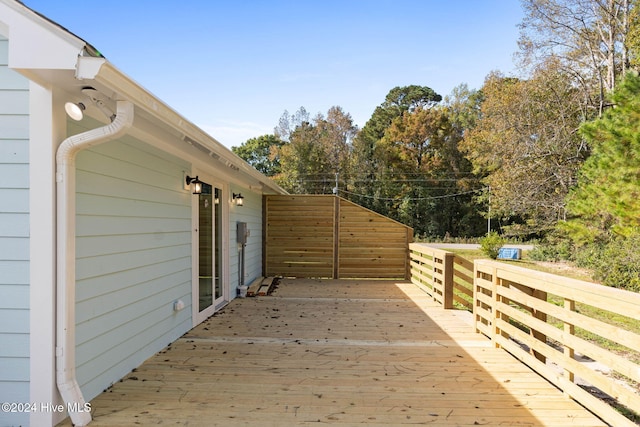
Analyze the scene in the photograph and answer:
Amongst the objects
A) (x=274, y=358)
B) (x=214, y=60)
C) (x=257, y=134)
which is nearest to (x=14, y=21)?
(x=274, y=358)

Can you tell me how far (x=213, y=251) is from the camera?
5426 millimetres

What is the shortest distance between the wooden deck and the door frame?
9.2 inches

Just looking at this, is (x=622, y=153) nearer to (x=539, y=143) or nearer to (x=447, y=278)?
(x=447, y=278)

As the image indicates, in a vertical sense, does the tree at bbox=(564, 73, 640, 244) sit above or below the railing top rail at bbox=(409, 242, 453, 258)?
above

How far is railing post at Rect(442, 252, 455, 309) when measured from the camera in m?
5.89

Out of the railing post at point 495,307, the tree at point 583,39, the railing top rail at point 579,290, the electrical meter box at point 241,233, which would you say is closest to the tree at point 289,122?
the tree at point 583,39

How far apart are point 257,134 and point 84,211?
31853 millimetres

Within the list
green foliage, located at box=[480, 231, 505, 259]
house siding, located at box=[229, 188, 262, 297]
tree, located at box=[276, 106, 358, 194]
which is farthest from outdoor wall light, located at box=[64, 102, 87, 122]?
tree, located at box=[276, 106, 358, 194]

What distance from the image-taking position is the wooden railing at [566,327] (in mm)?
2217

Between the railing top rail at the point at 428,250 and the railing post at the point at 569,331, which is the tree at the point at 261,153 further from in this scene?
the railing post at the point at 569,331

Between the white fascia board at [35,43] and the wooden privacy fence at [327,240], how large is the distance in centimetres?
712

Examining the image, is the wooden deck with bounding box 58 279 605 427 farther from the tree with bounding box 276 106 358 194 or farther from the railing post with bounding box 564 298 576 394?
the tree with bounding box 276 106 358 194

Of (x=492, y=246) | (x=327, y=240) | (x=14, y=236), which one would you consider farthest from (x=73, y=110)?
(x=492, y=246)

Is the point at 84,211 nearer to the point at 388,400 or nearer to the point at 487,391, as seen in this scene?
the point at 388,400
